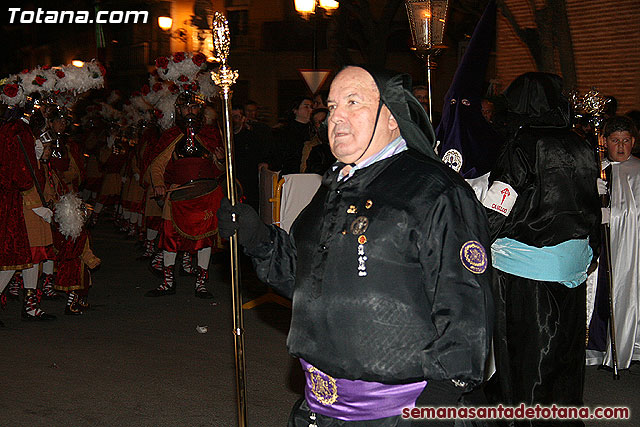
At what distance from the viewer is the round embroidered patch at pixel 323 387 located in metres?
3.09

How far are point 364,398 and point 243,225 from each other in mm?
857

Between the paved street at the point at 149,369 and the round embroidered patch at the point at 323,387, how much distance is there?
2.95 metres

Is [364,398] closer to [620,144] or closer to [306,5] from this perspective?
[620,144]

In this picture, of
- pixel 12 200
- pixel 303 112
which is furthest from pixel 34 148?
pixel 303 112

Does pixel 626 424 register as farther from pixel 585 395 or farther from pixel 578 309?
pixel 578 309

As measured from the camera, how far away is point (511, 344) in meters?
5.24

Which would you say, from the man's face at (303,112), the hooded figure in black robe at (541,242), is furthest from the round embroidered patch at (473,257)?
the man's face at (303,112)

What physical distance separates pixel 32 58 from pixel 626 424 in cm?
6442

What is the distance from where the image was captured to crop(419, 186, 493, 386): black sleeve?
9.27ft

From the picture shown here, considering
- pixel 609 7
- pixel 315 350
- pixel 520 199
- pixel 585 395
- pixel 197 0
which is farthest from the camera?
pixel 197 0

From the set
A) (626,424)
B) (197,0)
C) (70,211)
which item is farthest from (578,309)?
(197,0)

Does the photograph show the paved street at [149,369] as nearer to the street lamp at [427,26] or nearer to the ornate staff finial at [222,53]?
the street lamp at [427,26]

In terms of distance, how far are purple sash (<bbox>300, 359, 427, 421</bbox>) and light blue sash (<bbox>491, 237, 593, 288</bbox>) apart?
7.57 feet

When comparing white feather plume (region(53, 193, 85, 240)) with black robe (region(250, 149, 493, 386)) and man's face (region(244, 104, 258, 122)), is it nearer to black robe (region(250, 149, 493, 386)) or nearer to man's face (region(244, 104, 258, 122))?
man's face (region(244, 104, 258, 122))
